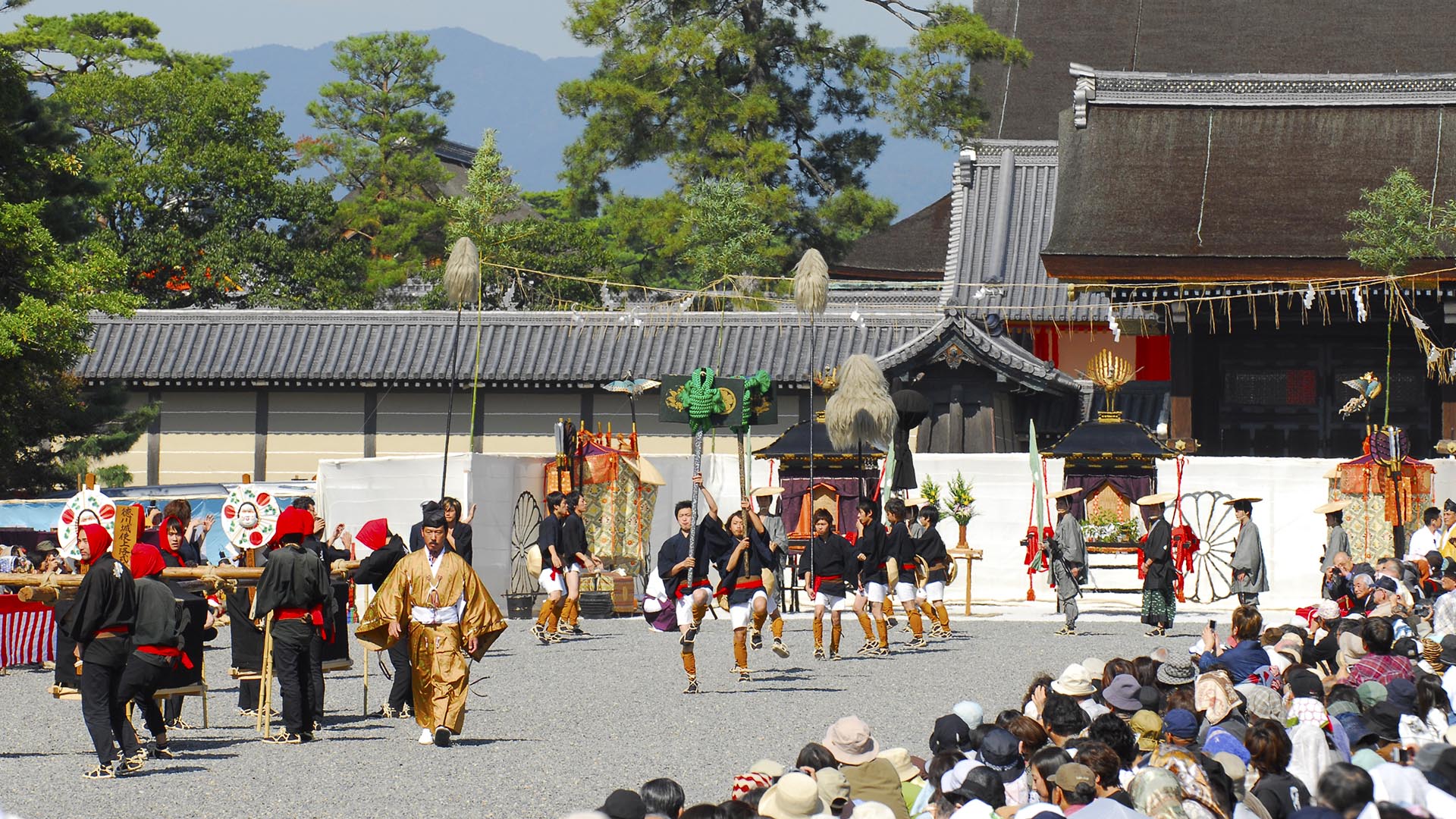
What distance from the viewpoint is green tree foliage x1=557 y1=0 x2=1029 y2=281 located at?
104ft

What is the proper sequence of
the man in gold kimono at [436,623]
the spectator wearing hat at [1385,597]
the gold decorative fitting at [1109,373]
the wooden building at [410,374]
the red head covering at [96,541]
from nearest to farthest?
the red head covering at [96,541], the man in gold kimono at [436,623], the spectator wearing hat at [1385,597], the gold decorative fitting at [1109,373], the wooden building at [410,374]

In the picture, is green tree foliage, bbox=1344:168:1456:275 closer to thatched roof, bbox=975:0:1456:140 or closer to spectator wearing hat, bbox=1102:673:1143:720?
thatched roof, bbox=975:0:1456:140

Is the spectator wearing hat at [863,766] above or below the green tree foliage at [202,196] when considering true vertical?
below

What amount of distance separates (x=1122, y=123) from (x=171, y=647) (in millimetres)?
19767

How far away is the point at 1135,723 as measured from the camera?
8.66 meters

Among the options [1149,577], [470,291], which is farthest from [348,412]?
[1149,577]

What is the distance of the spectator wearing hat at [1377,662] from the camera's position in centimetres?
972

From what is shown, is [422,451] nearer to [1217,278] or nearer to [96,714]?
[1217,278]

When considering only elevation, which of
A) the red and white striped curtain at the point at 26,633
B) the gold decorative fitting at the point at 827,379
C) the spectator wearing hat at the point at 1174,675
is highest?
the gold decorative fitting at the point at 827,379

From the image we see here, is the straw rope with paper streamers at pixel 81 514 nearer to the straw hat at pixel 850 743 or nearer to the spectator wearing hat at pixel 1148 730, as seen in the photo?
the straw hat at pixel 850 743

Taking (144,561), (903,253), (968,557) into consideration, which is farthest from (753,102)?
(144,561)

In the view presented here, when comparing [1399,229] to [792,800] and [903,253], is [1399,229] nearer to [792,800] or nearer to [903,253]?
[903,253]

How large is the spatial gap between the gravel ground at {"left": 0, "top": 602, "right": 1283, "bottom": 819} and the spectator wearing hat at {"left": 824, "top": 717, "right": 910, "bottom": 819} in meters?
1.75

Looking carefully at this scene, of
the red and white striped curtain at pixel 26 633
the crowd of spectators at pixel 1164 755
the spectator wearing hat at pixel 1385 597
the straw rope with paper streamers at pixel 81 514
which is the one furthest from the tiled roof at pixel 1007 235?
the crowd of spectators at pixel 1164 755
